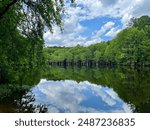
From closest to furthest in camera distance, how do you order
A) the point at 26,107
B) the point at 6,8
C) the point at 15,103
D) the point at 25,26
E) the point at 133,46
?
the point at 6,8
the point at 26,107
the point at 15,103
the point at 25,26
the point at 133,46

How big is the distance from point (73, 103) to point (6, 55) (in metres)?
5.65

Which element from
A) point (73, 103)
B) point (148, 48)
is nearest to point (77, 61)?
point (148, 48)

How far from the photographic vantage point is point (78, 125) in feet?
29.6

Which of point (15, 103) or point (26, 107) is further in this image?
point (15, 103)

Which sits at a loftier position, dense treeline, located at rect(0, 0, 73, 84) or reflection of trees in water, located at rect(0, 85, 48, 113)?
dense treeline, located at rect(0, 0, 73, 84)

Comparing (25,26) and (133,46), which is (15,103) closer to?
(25,26)

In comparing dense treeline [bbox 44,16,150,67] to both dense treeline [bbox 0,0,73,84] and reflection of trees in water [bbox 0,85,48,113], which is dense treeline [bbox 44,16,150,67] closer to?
reflection of trees in water [bbox 0,85,48,113]

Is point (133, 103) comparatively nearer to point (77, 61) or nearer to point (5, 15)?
point (5, 15)

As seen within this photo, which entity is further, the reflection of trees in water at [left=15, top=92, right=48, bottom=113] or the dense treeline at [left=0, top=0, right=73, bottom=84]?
the dense treeline at [left=0, top=0, right=73, bottom=84]

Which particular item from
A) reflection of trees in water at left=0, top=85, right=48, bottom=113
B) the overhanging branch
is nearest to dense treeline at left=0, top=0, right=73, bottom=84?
the overhanging branch

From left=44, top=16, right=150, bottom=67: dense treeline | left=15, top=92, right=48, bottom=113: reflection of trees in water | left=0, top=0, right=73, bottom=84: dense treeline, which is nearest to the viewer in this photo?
left=15, top=92, right=48, bottom=113: reflection of trees in water

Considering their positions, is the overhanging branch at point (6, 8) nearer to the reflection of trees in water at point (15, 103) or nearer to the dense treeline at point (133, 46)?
the reflection of trees in water at point (15, 103)

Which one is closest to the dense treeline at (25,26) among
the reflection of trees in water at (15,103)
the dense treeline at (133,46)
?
the reflection of trees in water at (15,103)

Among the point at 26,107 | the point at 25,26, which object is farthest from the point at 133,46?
the point at 26,107
